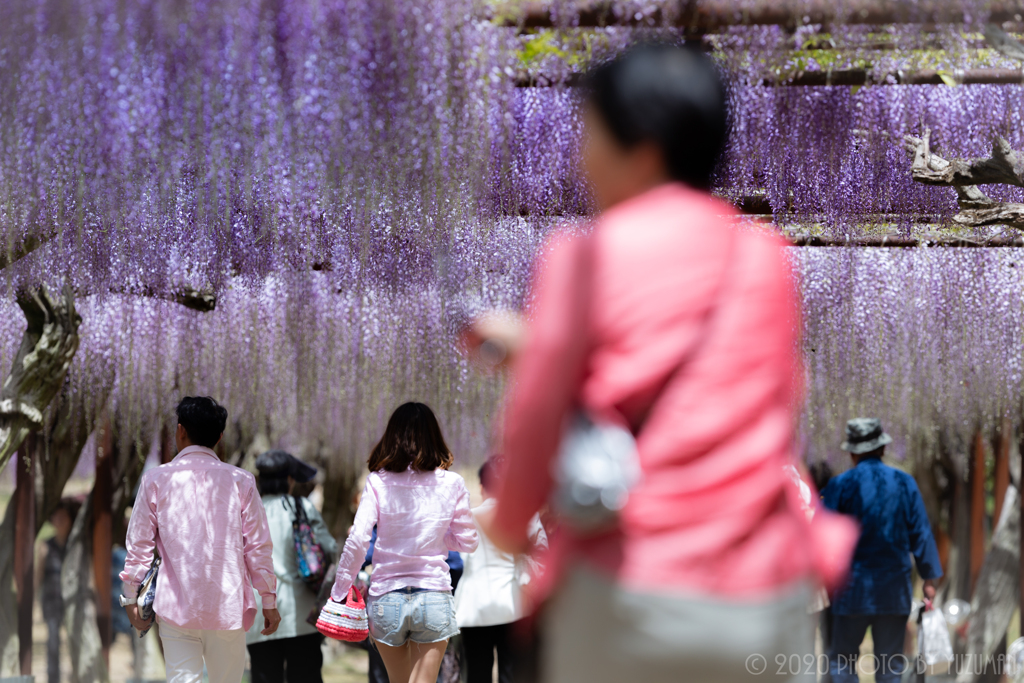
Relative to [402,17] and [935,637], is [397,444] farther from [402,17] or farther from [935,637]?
[935,637]

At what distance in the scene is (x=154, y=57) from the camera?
2.79 m

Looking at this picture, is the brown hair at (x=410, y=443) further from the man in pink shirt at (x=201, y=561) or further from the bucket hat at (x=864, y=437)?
the bucket hat at (x=864, y=437)

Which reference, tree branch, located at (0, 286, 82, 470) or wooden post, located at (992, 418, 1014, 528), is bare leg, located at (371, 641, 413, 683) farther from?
wooden post, located at (992, 418, 1014, 528)

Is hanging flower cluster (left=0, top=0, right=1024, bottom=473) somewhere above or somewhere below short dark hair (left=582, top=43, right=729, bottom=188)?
above

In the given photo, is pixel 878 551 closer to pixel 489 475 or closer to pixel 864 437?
pixel 864 437

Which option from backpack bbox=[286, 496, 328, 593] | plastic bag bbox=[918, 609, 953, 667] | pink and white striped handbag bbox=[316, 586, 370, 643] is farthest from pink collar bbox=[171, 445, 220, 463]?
plastic bag bbox=[918, 609, 953, 667]

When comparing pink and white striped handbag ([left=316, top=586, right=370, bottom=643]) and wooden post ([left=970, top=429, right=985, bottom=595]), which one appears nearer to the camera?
pink and white striped handbag ([left=316, top=586, right=370, bottom=643])

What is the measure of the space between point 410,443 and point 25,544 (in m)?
6.00

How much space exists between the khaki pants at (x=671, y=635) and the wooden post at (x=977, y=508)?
34.0ft

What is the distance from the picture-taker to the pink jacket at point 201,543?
3275 millimetres

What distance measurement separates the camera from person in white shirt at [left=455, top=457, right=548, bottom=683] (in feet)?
13.6

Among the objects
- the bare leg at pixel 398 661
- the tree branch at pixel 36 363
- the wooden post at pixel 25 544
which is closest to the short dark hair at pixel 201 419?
the bare leg at pixel 398 661

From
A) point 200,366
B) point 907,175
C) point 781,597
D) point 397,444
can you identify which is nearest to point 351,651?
point 200,366

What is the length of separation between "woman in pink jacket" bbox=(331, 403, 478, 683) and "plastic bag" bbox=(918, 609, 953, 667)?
2.93 m
